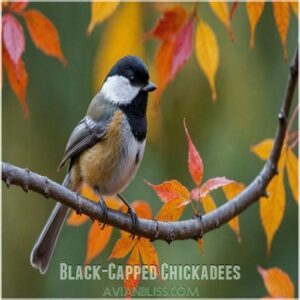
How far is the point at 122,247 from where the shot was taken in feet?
4.55

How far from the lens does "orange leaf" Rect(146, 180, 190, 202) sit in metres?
1.31

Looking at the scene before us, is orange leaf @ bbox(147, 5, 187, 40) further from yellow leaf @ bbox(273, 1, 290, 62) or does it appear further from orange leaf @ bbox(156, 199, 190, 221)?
orange leaf @ bbox(156, 199, 190, 221)

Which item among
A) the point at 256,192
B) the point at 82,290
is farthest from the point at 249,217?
the point at 256,192

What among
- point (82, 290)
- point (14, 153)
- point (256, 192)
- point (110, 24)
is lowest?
point (82, 290)

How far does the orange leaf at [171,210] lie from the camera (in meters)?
1.34

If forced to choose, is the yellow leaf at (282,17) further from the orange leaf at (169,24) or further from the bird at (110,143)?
the bird at (110,143)

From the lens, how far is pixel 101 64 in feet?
7.11

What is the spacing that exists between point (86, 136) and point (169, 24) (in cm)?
47

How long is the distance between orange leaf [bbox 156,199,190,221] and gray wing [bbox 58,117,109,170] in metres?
0.49

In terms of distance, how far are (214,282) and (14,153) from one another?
1.09 m

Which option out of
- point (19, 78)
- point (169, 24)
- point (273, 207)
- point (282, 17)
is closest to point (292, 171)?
point (273, 207)

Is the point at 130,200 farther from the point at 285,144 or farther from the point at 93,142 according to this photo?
the point at 285,144

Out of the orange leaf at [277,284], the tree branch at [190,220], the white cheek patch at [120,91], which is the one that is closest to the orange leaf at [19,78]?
the tree branch at [190,220]

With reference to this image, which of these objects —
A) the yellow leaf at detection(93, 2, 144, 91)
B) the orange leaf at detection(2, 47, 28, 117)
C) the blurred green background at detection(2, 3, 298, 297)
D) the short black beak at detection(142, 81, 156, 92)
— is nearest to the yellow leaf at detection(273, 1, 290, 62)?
the short black beak at detection(142, 81, 156, 92)
